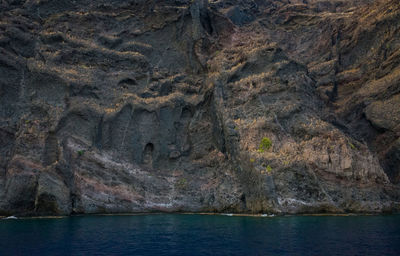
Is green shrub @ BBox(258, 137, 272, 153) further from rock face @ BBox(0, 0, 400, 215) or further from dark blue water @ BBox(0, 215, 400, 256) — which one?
dark blue water @ BBox(0, 215, 400, 256)

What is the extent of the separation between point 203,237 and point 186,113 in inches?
1513

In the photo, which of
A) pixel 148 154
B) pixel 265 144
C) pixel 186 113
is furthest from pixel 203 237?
pixel 186 113

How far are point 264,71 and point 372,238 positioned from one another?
4332 cm

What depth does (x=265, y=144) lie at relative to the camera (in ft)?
191

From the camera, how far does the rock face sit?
2064 inches

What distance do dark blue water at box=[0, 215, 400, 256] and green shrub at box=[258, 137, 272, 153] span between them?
1688 cm

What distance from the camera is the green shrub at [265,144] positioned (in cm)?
5755

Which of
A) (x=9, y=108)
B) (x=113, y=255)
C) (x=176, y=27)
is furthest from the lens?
(x=176, y=27)

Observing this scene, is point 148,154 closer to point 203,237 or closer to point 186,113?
point 186,113

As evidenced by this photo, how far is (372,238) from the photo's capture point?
2970cm

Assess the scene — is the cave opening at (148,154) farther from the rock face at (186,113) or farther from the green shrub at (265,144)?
the green shrub at (265,144)

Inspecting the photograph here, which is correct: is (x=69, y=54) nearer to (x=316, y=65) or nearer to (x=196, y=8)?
(x=196, y=8)

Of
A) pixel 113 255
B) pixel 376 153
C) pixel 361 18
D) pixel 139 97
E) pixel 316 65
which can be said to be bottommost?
pixel 113 255

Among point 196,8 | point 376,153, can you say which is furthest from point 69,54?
point 376,153
